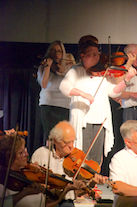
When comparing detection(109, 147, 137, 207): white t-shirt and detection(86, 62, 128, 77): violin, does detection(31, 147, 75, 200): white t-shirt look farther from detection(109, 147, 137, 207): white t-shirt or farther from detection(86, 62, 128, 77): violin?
detection(86, 62, 128, 77): violin

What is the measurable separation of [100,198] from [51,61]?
55.8 inches

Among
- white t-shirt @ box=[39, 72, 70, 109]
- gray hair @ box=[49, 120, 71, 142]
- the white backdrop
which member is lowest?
gray hair @ box=[49, 120, 71, 142]

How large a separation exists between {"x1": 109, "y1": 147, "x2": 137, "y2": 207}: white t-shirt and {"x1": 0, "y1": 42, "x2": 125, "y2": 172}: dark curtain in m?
0.13

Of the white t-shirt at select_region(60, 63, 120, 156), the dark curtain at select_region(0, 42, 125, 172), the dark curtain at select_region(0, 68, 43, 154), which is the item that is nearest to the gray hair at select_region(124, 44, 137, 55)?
the dark curtain at select_region(0, 42, 125, 172)

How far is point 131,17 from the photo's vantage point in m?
2.69

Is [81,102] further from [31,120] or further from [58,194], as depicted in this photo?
[58,194]

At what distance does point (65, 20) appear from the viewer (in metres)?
2.64

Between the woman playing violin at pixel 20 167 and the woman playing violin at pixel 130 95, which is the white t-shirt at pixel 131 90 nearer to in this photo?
the woman playing violin at pixel 130 95

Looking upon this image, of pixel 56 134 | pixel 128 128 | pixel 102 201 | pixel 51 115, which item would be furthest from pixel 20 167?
pixel 128 128

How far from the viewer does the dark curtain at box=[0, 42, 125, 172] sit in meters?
2.49

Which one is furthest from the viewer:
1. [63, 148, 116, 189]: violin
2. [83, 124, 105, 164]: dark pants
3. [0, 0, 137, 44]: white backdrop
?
[0, 0, 137, 44]: white backdrop

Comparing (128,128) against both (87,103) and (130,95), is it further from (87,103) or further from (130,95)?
(87,103)

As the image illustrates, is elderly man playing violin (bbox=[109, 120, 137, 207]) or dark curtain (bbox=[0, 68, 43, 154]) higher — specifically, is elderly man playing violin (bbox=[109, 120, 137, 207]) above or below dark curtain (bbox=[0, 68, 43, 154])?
below

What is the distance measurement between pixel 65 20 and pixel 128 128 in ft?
4.21
